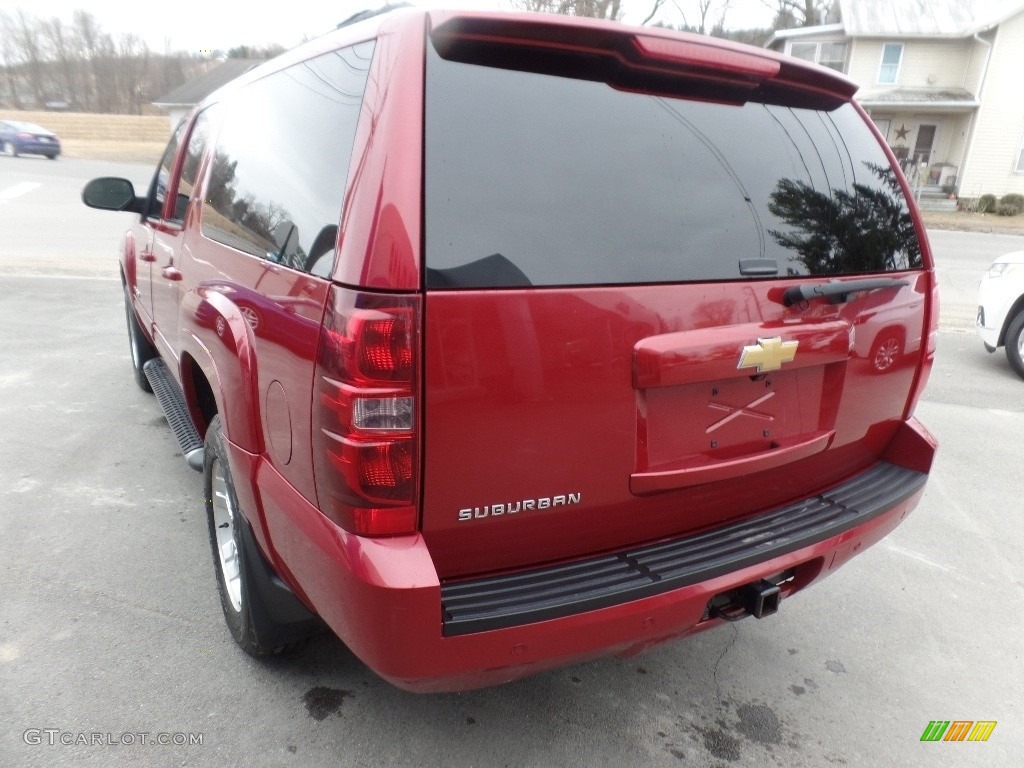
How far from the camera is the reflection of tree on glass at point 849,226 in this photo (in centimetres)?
211

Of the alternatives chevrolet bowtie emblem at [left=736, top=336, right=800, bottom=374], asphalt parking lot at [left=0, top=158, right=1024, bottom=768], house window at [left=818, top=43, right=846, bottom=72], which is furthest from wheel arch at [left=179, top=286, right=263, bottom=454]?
house window at [left=818, top=43, right=846, bottom=72]

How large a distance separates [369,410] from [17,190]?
2069cm

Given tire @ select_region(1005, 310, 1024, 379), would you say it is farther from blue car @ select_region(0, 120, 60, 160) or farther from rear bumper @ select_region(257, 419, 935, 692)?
blue car @ select_region(0, 120, 60, 160)

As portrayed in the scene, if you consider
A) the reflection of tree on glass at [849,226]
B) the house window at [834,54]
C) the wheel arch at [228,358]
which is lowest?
the wheel arch at [228,358]

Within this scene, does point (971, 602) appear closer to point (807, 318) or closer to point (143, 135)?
point (807, 318)

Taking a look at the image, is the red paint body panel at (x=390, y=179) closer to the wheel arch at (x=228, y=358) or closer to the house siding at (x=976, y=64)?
the wheel arch at (x=228, y=358)

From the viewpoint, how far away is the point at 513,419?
1680 millimetres

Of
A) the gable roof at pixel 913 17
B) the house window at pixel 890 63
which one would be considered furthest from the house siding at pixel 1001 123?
the house window at pixel 890 63

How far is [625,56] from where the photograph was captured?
1.83m

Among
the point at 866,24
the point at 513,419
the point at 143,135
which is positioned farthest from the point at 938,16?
the point at 143,135

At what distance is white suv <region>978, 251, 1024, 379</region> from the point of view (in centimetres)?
641

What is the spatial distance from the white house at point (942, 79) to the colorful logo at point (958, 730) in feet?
92.5

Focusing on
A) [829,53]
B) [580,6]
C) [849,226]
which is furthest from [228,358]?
[829,53]

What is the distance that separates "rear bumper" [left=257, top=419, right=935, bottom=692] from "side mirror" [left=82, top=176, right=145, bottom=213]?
110 inches
